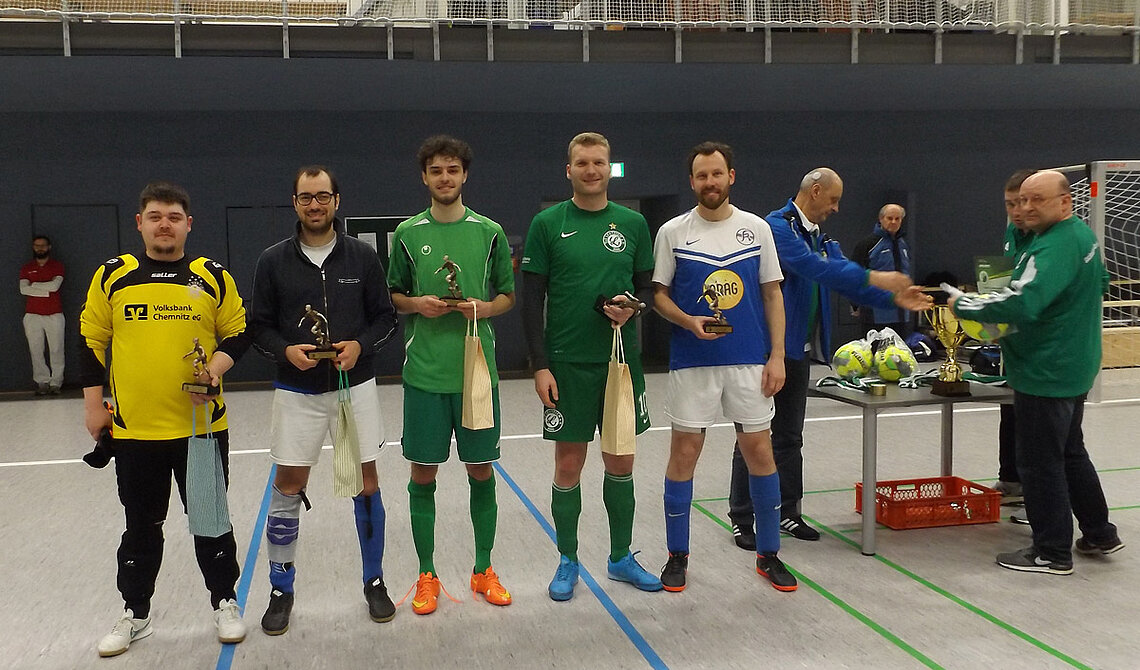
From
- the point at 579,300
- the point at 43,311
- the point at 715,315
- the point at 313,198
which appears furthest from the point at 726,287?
the point at 43,311

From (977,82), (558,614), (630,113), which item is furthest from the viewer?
(630,113)

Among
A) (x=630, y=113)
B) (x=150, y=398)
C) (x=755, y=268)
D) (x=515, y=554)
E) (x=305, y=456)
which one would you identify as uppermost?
(x=630, y=113)

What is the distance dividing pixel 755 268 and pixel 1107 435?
442cm

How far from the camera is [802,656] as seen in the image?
9.72ft

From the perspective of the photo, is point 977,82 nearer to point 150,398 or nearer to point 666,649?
point 666,649

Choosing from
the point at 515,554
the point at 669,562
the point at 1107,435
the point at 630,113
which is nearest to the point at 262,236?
the point at 630,113

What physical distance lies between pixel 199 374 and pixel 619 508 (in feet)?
5.64

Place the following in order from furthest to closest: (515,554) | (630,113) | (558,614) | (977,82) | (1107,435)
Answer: (630,113), (977,82), (1107,435), (515,554), (558,614)

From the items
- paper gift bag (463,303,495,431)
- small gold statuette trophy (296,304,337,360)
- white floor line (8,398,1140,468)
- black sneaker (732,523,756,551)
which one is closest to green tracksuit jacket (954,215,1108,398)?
black sneaker (732,523,756,551)

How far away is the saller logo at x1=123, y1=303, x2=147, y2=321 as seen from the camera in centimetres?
294

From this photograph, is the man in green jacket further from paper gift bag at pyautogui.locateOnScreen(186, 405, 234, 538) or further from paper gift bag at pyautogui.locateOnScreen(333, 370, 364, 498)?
paper gift bag at pyautogui.locateOnScreen(186, 405, 234, 538)

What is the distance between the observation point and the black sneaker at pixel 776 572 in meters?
3.57

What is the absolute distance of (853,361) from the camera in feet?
14.7

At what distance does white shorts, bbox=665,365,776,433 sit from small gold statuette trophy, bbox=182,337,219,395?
179 cm
